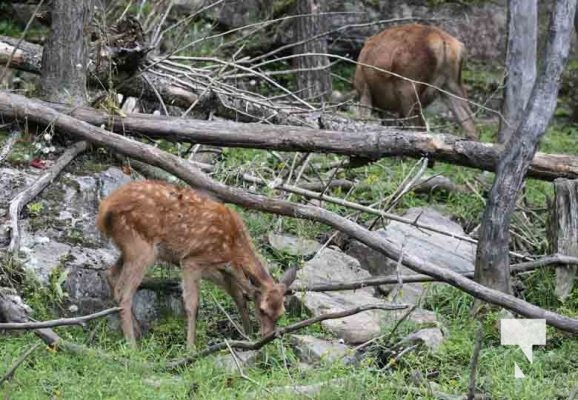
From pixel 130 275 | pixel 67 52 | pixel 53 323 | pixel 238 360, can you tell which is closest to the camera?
pixel 53 323

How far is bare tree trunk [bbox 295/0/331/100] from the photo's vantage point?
15.2m

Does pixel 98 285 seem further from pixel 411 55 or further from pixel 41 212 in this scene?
pixel 411 55

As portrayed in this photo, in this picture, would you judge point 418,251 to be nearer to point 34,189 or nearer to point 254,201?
point 254,201

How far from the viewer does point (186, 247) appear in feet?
31.4

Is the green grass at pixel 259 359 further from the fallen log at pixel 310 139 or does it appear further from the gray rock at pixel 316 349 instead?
the fallen log at pixel 310 139

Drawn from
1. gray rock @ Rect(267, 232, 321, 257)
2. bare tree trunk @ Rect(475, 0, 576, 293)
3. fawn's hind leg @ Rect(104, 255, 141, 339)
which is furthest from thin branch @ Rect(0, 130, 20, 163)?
bare tree trunk @ Rect(475, 0, 576, 293)

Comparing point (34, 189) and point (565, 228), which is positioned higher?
point (34, 189)

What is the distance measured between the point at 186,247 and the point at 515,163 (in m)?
2.71

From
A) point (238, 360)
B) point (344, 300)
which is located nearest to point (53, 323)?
point (238, 360)

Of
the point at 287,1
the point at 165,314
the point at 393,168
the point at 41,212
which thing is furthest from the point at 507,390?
the point at 287,1

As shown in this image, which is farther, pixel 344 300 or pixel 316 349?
pixel 344 300

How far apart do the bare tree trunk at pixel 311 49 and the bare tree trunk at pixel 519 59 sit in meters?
2.56

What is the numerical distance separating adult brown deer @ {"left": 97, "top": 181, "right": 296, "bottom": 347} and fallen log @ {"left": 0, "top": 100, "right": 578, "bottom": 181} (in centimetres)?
99

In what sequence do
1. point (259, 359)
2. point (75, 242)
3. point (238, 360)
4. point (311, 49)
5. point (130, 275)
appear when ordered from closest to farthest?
point (238, 360) → point (259, 359) → point (130, 275) → point (75, 242) → point (311, 49)
